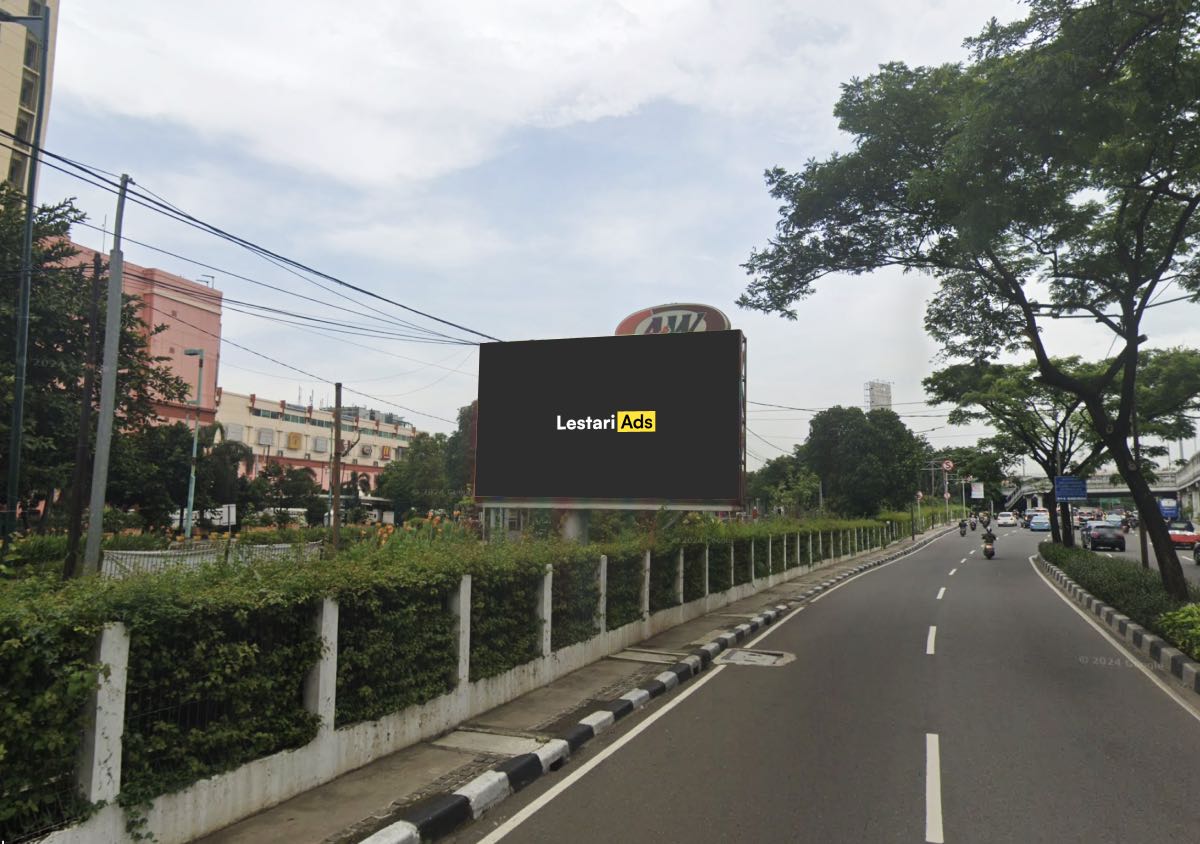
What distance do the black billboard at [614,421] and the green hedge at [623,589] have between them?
3.15 feet

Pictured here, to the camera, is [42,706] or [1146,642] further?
[1146,642]

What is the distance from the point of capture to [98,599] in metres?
3.83

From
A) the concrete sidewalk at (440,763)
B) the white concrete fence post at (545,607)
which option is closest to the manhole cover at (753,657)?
the concrete sidewalk at (440,763)

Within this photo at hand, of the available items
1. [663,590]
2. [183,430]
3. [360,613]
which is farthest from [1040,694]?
[183,430]

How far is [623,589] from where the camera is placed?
10.5m

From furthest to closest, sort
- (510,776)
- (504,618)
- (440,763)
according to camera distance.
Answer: (504,618), (440,763), (510,776)

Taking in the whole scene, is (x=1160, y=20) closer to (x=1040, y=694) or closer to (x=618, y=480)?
(x=1040, y=694)

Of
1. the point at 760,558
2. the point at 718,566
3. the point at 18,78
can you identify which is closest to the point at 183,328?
the point at 18,78

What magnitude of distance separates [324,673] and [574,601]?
13.8ft

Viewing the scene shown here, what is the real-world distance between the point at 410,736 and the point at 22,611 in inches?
131

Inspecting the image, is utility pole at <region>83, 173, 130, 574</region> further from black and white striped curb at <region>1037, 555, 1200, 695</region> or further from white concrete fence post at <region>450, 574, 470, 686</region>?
black and white striped curb at <region>1037, 555, 1200, 695</region>

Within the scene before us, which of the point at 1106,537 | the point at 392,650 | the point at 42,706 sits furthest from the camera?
the point at 1106,537

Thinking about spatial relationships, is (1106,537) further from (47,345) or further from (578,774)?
(47,345)

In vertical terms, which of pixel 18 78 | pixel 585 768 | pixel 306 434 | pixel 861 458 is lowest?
pixel 585 768
